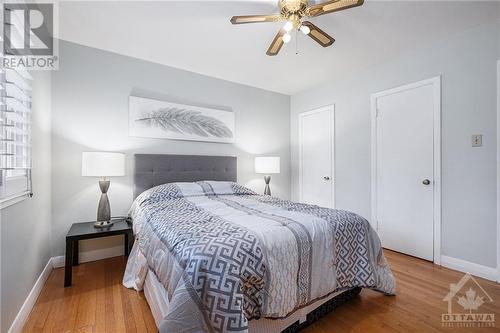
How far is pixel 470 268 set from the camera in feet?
7.22

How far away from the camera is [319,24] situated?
83.6 inches

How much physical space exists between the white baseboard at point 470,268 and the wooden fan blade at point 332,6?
2.55m

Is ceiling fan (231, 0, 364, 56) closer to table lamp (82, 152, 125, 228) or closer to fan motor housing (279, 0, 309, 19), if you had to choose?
fan motor housing (279, 0, 309, 19)

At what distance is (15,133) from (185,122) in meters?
1.76

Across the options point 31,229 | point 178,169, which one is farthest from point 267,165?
point 31,229

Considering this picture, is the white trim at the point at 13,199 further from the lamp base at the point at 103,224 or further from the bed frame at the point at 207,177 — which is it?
the bed frame at the point at 207,177

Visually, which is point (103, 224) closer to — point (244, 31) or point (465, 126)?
point (244, 31)

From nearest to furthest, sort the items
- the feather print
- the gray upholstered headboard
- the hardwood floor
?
the hardwood floor < the gray upholstered headboard < the feather print

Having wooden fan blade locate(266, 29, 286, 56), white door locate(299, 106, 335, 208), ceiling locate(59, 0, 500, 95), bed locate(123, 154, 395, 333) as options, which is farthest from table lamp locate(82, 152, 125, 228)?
white door locate(299, 106, 335, 208)

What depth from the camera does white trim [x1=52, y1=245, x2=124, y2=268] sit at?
92.9 inches

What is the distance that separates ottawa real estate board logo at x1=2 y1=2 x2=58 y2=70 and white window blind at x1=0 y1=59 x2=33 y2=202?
10cm

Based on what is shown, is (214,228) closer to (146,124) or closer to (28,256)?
(28,256)

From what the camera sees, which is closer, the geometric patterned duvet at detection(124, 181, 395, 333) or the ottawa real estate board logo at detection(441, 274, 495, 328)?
the geometric patterned duvet at detection(124, 181, 395, 333)

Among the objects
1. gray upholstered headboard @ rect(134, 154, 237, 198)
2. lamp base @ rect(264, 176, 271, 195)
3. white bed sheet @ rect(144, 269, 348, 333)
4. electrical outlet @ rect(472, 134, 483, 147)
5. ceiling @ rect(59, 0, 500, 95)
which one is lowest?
white bed sheet @ rect(144, 269, 348, 333)
